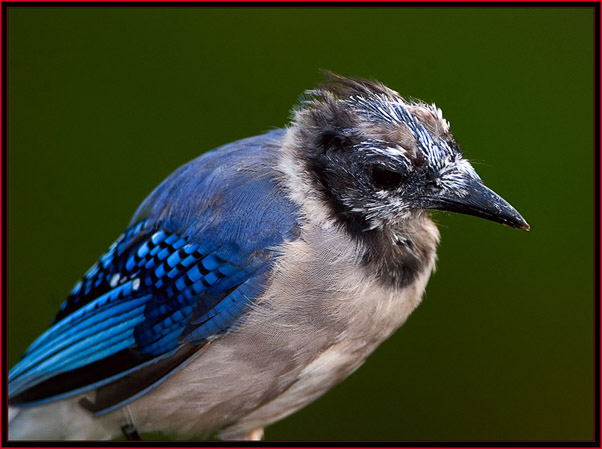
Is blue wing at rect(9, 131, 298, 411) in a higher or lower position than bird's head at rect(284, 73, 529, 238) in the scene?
lower

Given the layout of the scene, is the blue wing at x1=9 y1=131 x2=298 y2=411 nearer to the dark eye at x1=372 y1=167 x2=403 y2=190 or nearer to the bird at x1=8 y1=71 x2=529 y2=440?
the bird at x1=8 y1=71 x2=529 y2=440

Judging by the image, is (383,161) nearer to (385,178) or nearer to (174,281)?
(385,178)

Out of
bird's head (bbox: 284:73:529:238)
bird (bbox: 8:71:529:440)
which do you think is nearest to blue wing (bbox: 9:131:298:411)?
bird (bbox: 8:71:529:440)

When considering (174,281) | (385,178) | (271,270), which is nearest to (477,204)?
(385,178)

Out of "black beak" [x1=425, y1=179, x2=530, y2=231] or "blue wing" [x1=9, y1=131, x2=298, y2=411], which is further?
"blue wing" [x1=9, y1=131, x2=298, y2=411]

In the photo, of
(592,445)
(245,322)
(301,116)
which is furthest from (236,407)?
(592,445)

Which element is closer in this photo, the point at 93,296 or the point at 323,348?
the point at 323,348

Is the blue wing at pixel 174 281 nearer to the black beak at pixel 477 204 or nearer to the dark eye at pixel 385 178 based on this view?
the dark eye at pixel 385 178

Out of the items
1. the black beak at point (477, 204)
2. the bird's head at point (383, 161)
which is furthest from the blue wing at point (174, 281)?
the black beak at point (477, 204)

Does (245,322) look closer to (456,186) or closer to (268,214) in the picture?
(268,214)
